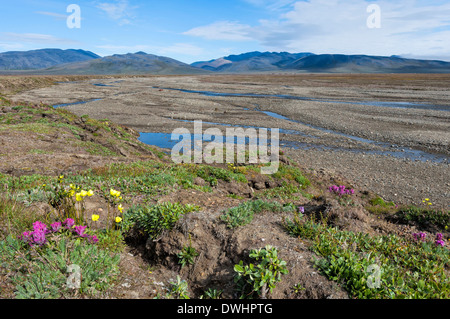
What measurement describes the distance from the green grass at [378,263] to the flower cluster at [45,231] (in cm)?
391

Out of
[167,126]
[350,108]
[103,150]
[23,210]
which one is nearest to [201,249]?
[23,210]

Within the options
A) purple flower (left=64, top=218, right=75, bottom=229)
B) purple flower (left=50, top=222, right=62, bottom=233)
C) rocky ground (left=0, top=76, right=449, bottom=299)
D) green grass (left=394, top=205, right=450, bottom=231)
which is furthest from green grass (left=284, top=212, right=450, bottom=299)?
purple flower (left=50, top=222, right=62, bottom=233)

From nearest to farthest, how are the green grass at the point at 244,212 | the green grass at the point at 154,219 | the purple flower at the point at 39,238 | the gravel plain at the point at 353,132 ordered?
the purple flower at the point at 39,238
the green grass at the point at 154,219
the green grass at the point at 244,212
the gravel plain at the point at 353,132

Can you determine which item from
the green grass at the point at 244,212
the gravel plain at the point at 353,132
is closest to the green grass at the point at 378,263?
the green grass at the point at 244,212

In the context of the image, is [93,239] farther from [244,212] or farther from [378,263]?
[378,263]

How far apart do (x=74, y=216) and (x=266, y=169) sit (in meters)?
10.7

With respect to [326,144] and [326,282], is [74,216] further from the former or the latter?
[326,144]

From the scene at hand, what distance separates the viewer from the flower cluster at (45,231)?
4201 millimetres

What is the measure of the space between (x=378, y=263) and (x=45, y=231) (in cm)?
554

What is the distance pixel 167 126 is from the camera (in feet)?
104

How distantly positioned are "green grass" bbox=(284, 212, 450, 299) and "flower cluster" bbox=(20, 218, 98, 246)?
154 inches

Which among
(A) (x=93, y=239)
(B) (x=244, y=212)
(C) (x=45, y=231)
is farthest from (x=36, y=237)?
(B) (x=244, y=212)

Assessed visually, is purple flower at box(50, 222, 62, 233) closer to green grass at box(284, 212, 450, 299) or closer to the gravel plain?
green grass at box(284, 212, 450, 299)

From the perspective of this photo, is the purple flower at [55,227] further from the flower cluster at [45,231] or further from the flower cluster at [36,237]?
the flower cluster at [36,237]
